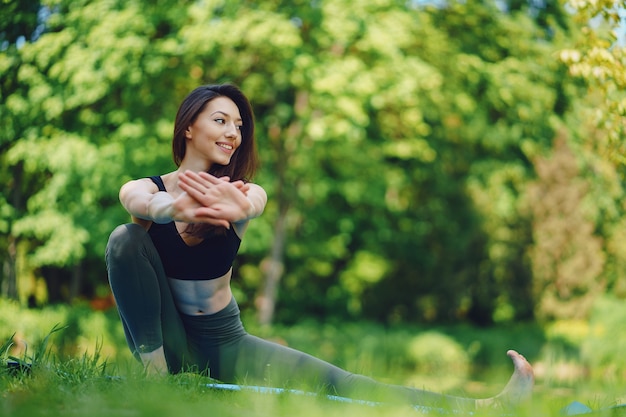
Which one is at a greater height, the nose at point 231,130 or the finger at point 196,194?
the finger at point 196,194

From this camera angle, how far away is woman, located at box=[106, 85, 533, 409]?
10.5 ft

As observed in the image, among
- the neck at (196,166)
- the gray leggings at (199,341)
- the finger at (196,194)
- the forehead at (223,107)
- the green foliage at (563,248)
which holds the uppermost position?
the forehead at (223,107)

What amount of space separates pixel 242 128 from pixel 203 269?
76 centimetres

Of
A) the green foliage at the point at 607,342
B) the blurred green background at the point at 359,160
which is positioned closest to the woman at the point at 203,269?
the blurred green background at the point at 359,160

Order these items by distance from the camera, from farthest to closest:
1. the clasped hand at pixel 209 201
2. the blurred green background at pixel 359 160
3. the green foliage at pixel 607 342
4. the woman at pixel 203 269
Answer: the green foliage at pixel 607 342 → the blurred green background at pixel 359 160 → the woman at pixel 203 269 → the clasped hand at pixel 209 201

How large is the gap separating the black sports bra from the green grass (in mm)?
457

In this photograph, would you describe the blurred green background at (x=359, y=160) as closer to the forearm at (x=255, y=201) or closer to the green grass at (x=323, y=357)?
the green grass at (x=323, y=357)

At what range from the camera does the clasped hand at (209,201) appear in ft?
10.1

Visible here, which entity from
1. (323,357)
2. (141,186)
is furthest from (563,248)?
(141,186)

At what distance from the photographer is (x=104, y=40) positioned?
11141 mm

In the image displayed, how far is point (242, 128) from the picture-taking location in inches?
152

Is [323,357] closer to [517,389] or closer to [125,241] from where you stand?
[517,389]

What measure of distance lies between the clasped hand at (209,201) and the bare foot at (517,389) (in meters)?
1.25

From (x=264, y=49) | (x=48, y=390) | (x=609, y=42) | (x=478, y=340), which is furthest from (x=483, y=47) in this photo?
(x=48, y=390)
